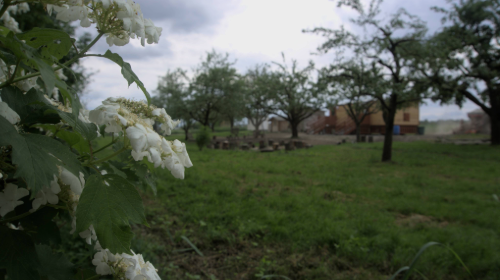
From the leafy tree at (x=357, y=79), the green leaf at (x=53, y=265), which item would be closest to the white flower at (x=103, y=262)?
the green leaf at (x=53, y=265)

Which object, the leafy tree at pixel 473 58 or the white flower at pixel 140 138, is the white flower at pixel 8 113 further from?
the leafy tree at pixel 473 58

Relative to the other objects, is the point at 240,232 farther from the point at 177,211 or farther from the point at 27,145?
the point at 27,145

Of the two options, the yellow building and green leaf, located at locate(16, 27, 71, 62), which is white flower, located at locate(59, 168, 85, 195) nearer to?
green leaf, located at locate(16, 27, 71, 62)

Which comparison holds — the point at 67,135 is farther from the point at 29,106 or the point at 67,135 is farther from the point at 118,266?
the point at 118,266

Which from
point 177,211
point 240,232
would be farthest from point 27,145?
point 177,211

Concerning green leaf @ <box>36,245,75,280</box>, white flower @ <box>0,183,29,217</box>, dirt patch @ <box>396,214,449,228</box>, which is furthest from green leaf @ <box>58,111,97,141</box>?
dirt patch @ <box>396,214,449,228</box>

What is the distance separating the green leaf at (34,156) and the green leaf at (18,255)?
221 millimetres

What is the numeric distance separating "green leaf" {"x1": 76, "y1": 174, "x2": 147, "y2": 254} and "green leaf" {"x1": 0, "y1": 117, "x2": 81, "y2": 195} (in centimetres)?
7

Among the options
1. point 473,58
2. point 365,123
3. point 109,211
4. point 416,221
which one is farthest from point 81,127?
point 365,123

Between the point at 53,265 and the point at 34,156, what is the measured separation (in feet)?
1.53

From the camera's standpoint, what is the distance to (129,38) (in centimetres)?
94

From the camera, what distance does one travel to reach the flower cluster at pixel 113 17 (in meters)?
0.79

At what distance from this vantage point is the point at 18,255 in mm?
741

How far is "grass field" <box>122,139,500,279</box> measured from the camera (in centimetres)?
320
